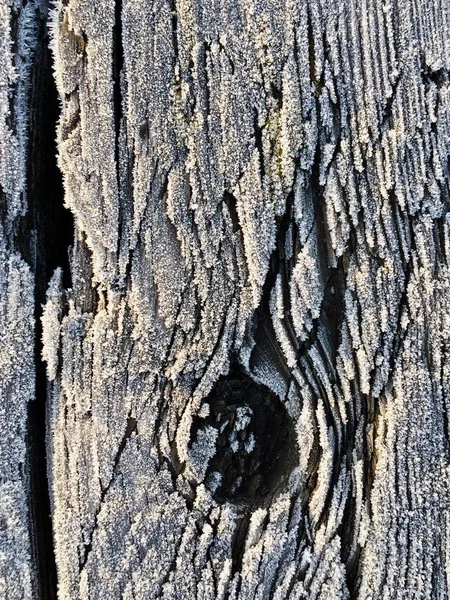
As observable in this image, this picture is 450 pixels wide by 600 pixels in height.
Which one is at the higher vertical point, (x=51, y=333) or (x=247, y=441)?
(x=51, y=333)

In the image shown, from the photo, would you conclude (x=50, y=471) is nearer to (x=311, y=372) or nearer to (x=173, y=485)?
(x=173, y=485)

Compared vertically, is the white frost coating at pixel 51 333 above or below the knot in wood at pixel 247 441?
above

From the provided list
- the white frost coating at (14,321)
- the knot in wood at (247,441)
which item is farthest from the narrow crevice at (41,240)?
the knot in wood at (247,441)

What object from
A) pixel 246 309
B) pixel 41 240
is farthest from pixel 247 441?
pixel 41 240

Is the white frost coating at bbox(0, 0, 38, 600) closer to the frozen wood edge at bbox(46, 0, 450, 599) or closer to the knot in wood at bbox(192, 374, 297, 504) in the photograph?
the frozen wood edge at bbox(46, 0, 450, 599)

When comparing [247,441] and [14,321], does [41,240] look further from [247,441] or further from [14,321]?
[247,441]

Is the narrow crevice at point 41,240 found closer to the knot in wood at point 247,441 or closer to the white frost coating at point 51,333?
the white frost coating at point 51,333
